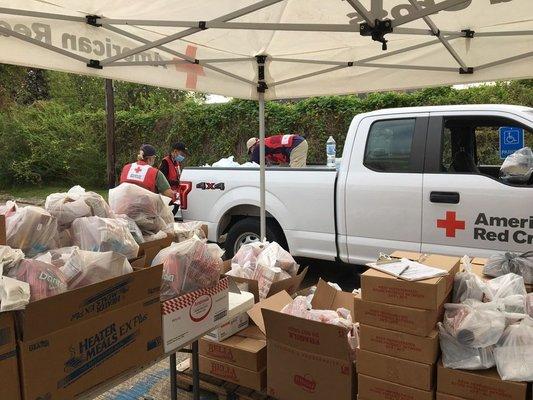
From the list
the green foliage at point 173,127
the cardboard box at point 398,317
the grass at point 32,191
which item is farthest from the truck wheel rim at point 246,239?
the grass at point 32,191

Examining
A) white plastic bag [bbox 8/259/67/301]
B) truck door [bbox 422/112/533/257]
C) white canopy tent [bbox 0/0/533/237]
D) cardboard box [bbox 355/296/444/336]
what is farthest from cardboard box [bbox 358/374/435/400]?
white canopy tent [bbox 0/0/533/237]

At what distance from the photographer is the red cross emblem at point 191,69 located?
3928mm

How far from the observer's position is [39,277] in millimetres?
1595

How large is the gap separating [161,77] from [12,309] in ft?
9.69

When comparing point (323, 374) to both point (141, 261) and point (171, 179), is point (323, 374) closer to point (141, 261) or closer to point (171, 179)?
point (141, 261)

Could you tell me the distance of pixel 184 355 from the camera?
3.87 meters

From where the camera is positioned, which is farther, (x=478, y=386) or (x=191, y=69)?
(x=191, y=69)

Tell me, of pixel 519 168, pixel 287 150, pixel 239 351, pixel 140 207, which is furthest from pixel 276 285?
pixel 287 150

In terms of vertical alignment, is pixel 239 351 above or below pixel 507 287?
below

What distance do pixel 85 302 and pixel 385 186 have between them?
3.28 metres

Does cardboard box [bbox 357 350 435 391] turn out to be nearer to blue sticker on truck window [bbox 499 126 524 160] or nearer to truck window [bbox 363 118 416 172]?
truck window [bbox 363 118 416 172]

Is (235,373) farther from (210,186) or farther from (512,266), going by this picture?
(210,186)

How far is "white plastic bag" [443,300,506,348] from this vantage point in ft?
8.06

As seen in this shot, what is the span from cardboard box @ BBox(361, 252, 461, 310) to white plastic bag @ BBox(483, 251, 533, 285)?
1.93ft
